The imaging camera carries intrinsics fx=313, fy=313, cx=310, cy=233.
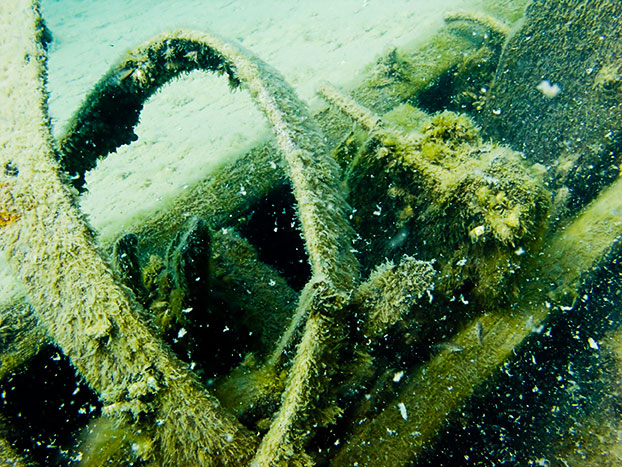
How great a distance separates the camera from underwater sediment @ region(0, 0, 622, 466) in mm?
1383

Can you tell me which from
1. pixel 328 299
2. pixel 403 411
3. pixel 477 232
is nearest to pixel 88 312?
pixel 328 299

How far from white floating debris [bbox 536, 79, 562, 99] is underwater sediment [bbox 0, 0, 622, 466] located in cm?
18

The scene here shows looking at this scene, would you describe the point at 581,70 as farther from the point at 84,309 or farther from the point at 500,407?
the point at 84,309

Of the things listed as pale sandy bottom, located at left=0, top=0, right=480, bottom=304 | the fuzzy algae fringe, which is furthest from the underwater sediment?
pale sandy bottom, located at left=0, top=0, right=480, bottom=304

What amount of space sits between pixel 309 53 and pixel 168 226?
4507mm

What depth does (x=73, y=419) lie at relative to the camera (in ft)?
7.16

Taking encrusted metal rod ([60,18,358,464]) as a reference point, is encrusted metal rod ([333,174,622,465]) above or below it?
→ below

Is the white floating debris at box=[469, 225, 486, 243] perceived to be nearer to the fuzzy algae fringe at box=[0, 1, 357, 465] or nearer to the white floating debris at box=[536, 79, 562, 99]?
the fuzzy algae fringe at box=[0, 1, 357, 465]

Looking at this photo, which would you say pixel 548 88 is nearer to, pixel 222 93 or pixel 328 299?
pixel 328 299

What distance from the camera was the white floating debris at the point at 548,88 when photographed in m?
2.98

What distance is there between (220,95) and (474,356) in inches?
218

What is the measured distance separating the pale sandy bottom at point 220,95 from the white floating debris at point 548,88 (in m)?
1.48

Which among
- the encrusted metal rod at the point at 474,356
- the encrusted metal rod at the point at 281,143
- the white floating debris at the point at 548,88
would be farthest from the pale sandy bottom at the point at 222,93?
the encrusted metal rod at the point at 474,356

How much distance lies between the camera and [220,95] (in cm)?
554
